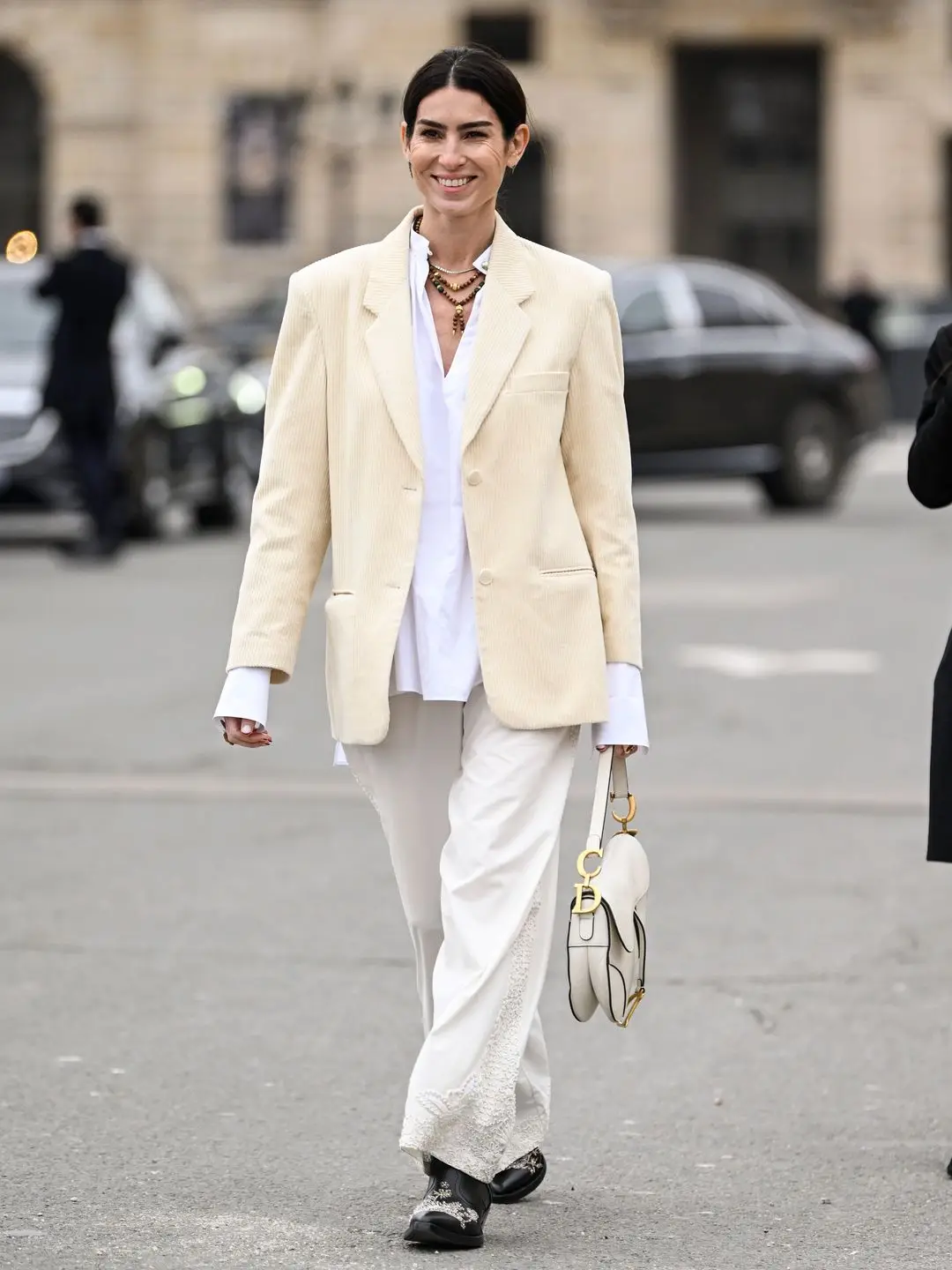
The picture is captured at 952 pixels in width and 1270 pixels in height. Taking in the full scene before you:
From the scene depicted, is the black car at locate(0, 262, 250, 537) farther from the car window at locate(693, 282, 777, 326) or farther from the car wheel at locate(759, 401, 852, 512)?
the car wheel at locate(759, 401, 852, 512)

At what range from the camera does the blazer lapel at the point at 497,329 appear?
472cm

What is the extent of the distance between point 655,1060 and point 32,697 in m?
6.18

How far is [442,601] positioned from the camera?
4.75m

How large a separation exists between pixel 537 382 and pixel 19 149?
5190 cm

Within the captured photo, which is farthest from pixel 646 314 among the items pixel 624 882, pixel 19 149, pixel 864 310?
pixel 19 149

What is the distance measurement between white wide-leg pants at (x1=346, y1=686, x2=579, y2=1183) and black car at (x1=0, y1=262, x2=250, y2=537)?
43.5 ft

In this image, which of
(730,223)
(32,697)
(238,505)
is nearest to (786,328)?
(238,505)

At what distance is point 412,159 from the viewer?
187 inches

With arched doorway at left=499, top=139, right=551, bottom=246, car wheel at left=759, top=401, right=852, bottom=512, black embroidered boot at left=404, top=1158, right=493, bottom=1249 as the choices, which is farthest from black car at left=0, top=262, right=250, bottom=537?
arched doorway at left=499, top=139, right=551, bottom=246

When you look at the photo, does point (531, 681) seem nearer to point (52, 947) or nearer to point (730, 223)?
point (52, 947)

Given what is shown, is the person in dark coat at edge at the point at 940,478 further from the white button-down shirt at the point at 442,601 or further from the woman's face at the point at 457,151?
the woman's face at the point at 457,151

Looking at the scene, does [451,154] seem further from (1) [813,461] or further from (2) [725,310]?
(1) [813,461]

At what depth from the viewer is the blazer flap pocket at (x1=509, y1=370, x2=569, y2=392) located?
15.5ft

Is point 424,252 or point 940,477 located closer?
point 424,252
